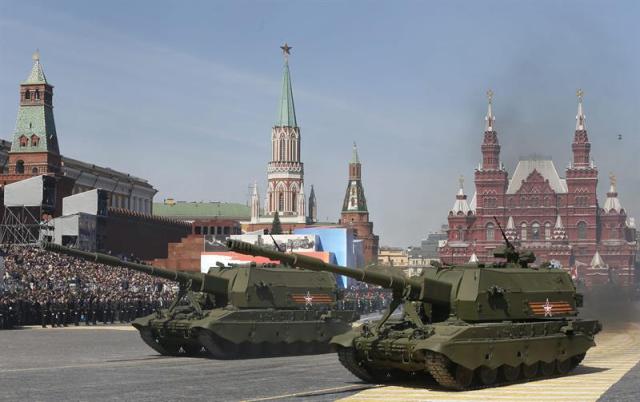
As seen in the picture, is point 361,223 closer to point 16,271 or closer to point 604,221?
point 604,221

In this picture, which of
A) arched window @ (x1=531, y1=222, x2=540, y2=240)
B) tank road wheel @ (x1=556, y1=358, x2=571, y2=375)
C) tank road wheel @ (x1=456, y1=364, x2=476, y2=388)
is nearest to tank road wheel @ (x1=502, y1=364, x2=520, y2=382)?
tank road wheel @ (x1=456, y1=364, x2=476, y2=388)

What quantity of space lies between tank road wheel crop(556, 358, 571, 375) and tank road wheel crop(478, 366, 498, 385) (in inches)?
91.0

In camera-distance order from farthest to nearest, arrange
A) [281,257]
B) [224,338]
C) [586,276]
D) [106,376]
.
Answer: [586,276]
[224,338]
[106,376]
[281,257]

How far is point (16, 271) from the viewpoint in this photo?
176 feet

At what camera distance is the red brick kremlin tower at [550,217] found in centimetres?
16925

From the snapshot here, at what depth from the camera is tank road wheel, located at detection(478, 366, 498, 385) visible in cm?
1994

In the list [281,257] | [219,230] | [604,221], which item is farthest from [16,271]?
[604,221]

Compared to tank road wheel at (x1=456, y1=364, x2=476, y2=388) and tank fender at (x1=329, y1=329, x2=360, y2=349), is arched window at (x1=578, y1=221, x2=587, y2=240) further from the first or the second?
tank road wheel at (x1=456, y1=364, x2=476, y2=388)

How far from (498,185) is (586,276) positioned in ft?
68.1

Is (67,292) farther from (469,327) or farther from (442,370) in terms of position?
(442,370)

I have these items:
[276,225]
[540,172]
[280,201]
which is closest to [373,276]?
[276,225]

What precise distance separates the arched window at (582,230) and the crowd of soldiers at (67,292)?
116 m

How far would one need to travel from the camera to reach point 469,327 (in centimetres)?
1956

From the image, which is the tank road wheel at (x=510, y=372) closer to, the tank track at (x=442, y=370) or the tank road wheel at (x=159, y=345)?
the tank track at (x=442, y=370)
